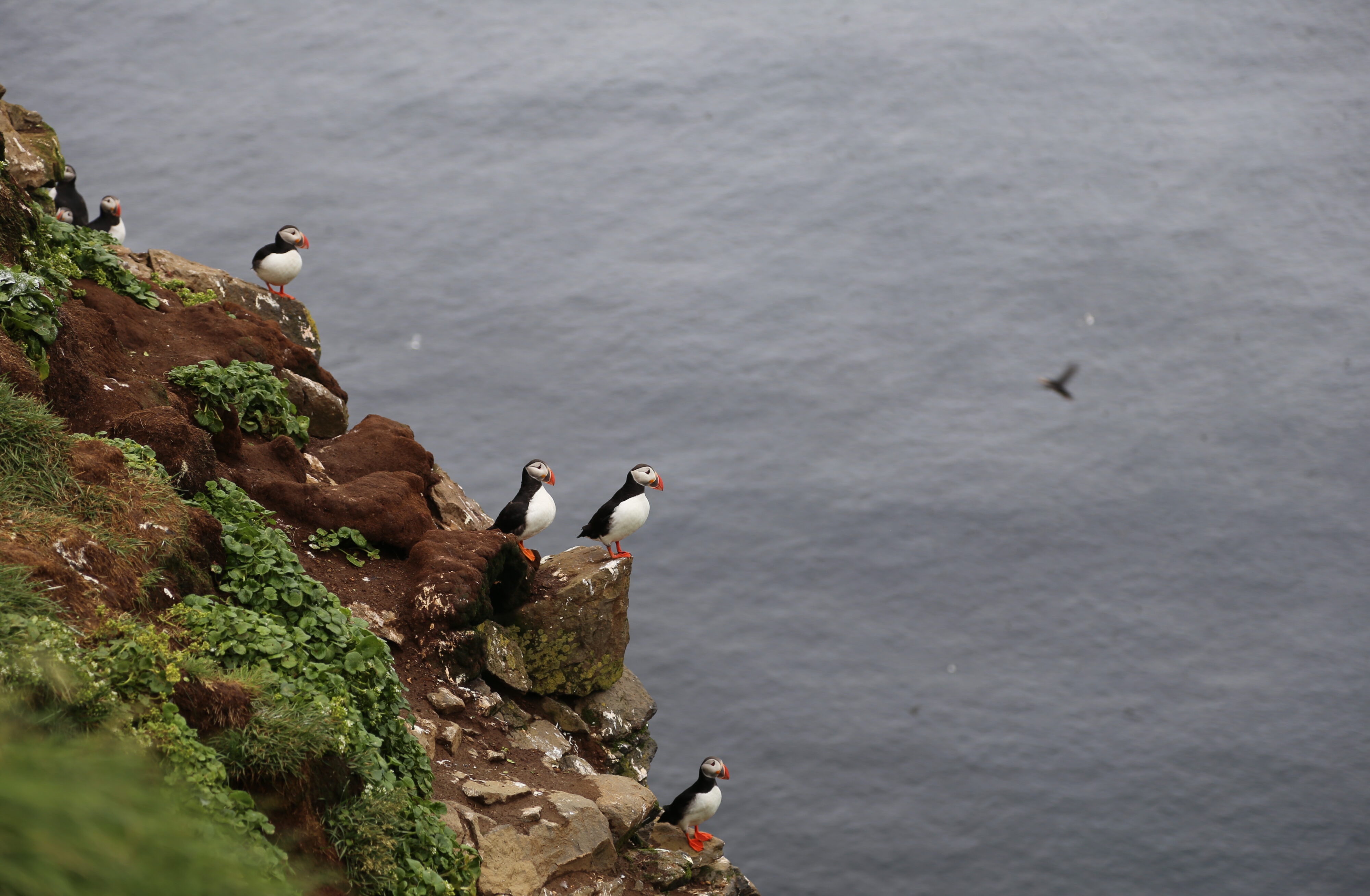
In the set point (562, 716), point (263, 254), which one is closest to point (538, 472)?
point (562, 716)

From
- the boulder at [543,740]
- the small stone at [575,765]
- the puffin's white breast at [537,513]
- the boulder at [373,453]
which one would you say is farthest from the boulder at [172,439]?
the small stone at [575,765]

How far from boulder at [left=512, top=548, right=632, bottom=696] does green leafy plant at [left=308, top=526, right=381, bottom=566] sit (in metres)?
1.53

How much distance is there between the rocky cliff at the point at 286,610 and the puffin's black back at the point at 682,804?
1.80 feet

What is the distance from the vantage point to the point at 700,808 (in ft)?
41.5

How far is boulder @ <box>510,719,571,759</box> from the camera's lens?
10969 mm

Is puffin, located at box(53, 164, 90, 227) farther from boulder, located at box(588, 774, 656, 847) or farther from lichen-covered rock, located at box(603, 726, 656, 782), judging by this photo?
boulder, located at box(588, 774, 656, 847)

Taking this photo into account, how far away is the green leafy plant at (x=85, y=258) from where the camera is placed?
10.9 metres

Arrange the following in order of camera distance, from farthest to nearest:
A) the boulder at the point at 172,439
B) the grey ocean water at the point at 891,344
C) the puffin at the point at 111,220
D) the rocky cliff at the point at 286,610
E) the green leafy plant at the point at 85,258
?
the grey ocean water at the point at 891,344, the puffin at the point at 111,220, the green leafy plant at the point at 85,258, the boulder at the point at 172,439, the rocky cliff at the point at 286,610

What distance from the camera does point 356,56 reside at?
49.2 m

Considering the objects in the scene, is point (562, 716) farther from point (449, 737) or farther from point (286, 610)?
point (286, 610)

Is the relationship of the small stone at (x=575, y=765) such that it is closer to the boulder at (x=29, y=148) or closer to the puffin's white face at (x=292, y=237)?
the puffin's white face at (x=292, y=237)

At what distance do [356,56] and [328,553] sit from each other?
43.6 m

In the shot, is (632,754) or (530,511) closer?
(530,511)

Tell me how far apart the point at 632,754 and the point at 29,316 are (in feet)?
25.2
